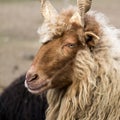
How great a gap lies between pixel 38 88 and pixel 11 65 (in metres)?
9.11

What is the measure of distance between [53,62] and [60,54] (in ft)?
0.38

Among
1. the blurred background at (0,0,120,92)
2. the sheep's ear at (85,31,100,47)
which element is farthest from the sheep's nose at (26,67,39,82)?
the blurred background at (0,0,120,92)

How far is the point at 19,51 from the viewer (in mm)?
17578

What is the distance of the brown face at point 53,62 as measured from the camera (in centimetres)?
620

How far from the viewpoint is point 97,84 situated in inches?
247

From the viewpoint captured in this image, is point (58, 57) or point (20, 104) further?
point (20, 104)

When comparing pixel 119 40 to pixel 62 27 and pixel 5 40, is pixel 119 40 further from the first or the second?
pixel 5 40

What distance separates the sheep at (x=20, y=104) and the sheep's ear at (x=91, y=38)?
235 centimetres

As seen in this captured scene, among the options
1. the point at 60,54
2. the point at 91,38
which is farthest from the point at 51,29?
the point at 91,38

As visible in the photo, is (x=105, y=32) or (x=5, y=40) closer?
(x=105, y=32)

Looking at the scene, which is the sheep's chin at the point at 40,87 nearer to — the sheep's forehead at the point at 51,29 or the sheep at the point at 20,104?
the sheep's forehead at the point at 51,29

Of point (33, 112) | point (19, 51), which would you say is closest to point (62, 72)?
point (33, 112)

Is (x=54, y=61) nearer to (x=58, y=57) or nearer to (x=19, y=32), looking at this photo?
(x=58, y=57)

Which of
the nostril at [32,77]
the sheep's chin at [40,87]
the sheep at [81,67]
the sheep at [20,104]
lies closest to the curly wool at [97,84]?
the sheep at [81,67]
